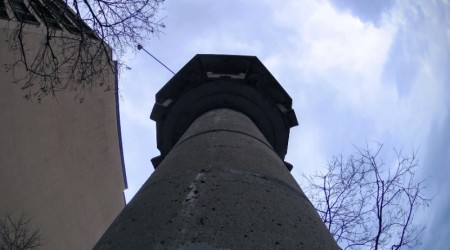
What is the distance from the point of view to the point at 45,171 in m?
19.6

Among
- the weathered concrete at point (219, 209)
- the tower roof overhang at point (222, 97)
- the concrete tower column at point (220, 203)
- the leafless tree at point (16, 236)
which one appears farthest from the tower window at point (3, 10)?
the weathered concrete at point (219, 209)

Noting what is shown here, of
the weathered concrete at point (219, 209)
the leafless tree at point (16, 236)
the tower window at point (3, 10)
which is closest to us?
the weathered concrete at point (219, 209)

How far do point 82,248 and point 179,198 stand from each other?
22.5m

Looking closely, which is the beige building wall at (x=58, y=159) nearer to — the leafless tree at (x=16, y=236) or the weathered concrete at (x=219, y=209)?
the leafless tree at (x=16, y=236)

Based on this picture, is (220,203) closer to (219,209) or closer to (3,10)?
(219,209)

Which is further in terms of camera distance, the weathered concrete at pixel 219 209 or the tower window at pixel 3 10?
the tower window at pixel 3 10

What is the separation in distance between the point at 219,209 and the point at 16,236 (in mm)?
12950

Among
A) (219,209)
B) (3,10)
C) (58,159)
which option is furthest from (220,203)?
(58,159)

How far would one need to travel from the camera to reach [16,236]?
1274cm

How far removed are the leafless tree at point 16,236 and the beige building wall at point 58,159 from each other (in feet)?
2.68

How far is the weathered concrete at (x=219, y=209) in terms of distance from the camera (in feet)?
6.52

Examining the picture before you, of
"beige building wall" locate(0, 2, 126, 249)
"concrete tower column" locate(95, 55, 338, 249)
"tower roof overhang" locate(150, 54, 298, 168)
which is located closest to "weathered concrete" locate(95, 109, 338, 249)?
"concrete tower column" locate(95, 55, 338, 249)

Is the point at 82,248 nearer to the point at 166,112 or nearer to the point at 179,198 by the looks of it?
the point at 166,112

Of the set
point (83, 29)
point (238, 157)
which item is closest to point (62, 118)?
point (83, 29)
